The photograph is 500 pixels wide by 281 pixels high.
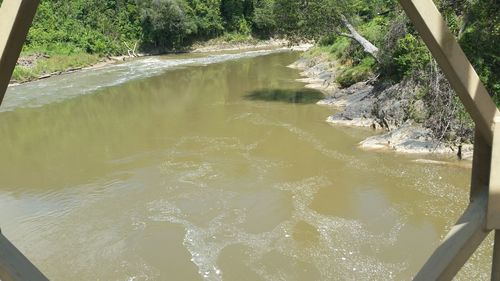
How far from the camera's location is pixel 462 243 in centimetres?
210

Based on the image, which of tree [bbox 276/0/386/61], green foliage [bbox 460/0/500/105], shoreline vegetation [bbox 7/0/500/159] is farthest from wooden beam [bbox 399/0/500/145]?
tree [bbox 276/0/386/61]

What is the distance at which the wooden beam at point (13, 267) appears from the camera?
6.69 feet

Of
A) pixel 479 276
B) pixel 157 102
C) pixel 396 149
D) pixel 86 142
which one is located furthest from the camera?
pixel 157 102

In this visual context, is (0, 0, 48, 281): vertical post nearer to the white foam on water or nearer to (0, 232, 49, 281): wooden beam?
(0, 232, 49, 281): wooden beam

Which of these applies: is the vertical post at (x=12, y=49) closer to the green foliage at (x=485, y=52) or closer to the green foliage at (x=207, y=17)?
the green foliage at (x=485, y=52)

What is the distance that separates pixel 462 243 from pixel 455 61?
0.83 metres

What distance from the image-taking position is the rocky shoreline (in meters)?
10.6

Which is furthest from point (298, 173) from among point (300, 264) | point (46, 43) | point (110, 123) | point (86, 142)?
point (46, 43)

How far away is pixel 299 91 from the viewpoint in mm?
19656

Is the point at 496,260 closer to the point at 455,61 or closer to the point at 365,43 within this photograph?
the point at 455,61

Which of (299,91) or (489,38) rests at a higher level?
(489,38)

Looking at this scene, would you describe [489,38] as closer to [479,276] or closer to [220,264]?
[479,276]

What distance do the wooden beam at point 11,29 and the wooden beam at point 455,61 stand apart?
1.63 meters

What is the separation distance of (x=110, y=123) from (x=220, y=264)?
34.8ft
